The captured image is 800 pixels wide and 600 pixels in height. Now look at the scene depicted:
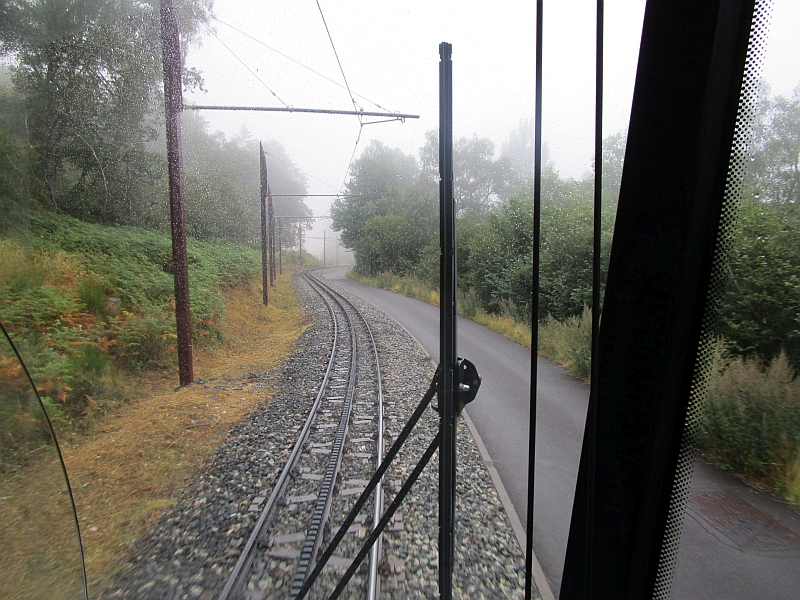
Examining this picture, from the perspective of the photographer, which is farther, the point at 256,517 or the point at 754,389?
the point at 256,517

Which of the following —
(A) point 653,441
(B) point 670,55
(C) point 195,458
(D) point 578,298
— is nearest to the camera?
(B) point 670,55

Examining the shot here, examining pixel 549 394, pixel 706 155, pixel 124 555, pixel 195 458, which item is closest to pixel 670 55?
pixel 706 155

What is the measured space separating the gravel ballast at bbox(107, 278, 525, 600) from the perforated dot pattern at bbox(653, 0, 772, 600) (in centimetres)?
173

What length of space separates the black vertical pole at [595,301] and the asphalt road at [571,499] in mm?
265

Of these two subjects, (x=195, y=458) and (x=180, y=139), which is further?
(x=180, y=139)

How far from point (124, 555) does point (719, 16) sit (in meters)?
4.19

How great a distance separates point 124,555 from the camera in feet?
10.5

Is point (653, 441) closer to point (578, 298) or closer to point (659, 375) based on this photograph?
point (659, 375)

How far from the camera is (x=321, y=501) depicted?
12.3ft

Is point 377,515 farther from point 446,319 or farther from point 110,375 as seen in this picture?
point 110,375

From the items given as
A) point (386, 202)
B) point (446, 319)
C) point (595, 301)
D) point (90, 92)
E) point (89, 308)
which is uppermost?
point (90, 92)

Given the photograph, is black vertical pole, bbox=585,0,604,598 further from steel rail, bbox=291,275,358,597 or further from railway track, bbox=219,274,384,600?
steel rail, bbox=291,275,358,597

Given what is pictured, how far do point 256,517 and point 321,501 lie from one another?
0.51 meters

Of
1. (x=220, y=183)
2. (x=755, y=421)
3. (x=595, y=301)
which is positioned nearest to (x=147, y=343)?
(x=595, y=301)
